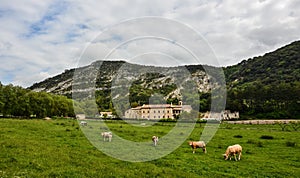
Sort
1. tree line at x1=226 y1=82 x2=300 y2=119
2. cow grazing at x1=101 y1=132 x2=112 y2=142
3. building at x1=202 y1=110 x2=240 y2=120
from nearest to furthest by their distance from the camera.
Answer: cow grazing at x1=101 y1=132 x2=112 y2=142 < tree line at x1=226 y1=82 x2=300 y2=119 < building at x1=202 y1=110 x2=240 y2=120

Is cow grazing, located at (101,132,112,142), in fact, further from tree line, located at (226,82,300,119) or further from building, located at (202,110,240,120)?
building, located at (202,110,240,120)

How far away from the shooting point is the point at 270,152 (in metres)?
26.8

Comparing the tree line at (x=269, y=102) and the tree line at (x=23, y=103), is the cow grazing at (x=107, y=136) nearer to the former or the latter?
the tree line at (x=23, y=103)

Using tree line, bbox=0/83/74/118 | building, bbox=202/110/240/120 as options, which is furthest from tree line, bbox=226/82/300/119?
tree line, bbox=0/83/74/118

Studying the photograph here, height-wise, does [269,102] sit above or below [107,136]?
above

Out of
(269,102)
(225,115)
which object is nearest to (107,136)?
(269,102)

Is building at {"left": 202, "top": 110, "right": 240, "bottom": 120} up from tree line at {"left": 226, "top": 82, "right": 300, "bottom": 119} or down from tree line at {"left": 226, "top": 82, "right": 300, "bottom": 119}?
down

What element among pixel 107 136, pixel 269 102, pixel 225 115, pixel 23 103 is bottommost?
pixel 107 136

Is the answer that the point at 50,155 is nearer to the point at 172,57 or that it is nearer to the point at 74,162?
the point at 74,162

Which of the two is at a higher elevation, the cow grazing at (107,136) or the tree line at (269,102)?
the tree line at (269,102)

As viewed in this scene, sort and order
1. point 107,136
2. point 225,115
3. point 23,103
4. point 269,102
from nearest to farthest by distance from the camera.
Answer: point 107,136 → point 23,103 → point 269,102 → point 225,115

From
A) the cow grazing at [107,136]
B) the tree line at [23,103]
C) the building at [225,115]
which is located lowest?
the cow grazing at [107,136]

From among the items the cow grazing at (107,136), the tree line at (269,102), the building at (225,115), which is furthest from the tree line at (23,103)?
the tree line at (269,102)

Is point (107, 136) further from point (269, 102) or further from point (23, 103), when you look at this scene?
point (269, 102)
